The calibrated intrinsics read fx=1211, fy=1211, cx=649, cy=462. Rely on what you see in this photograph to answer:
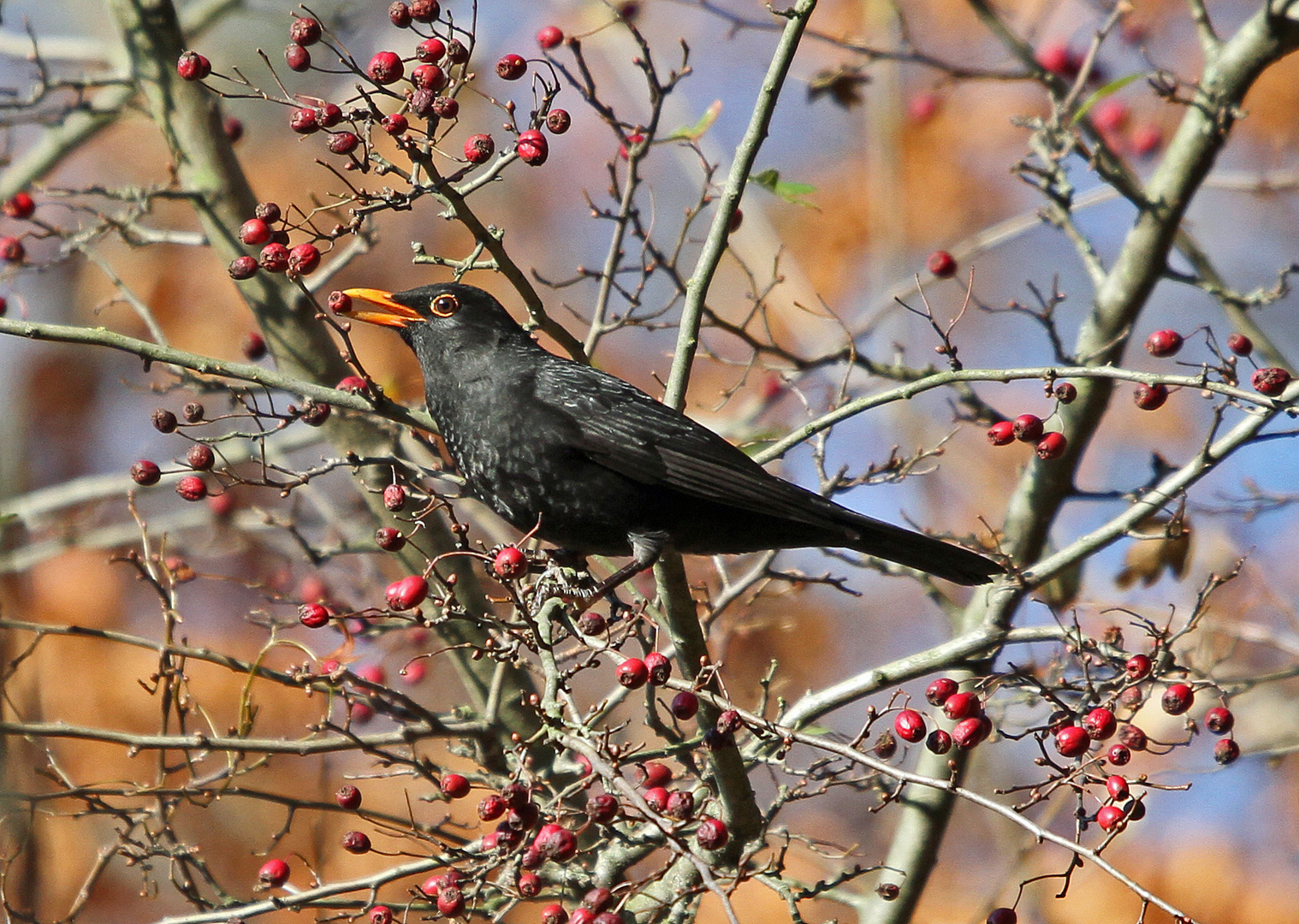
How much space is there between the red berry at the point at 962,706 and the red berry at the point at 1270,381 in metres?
1.00

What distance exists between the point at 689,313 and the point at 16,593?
285cm

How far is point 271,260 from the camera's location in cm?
298

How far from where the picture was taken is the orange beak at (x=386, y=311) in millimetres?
4016

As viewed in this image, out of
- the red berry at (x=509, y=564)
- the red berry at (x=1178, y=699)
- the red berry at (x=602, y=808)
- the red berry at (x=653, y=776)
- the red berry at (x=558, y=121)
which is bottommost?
the red berry at (x=602, y=808)

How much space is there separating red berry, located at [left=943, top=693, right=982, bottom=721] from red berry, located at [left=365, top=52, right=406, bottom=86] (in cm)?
193

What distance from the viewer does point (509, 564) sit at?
2.75 meters

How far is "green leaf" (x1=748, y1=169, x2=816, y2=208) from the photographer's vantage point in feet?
11.5

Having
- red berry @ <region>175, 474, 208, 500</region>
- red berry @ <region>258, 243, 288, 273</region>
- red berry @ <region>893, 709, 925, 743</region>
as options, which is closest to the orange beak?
red berry @ <region>175, 474, 208, 500</region>

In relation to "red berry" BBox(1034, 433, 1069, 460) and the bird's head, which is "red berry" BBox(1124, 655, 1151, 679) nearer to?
"red berry" BBox(1034, 433, 1069, 460)

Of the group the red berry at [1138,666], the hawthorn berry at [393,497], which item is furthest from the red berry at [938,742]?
the hawthorn berry at [393,497]

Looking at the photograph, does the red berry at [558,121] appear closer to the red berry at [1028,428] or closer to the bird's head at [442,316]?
the bird's head at [442,316]

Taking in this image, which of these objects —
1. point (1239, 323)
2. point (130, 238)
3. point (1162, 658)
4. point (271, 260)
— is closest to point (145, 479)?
point (271, 260)

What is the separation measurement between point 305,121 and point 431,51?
13.4 inches

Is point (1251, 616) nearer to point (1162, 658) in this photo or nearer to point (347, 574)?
point (1162, 658)
